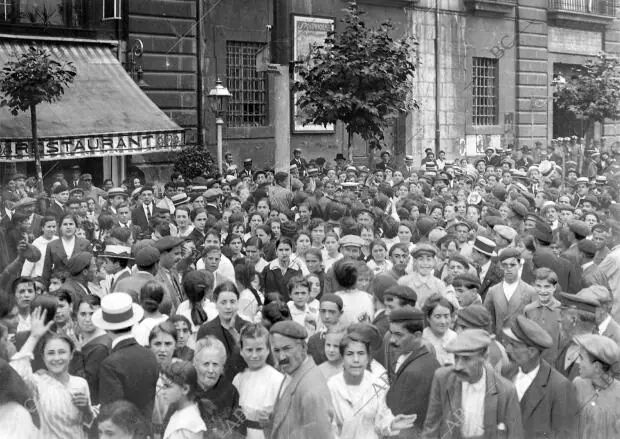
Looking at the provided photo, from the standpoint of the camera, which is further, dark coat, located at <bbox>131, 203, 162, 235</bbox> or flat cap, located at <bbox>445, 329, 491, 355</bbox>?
dark coat, located at <bbox>131, 203, 162, 235</bbox>

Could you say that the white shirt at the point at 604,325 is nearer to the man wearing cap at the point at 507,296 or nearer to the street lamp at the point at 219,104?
the man wearing cap at the point at 507,296

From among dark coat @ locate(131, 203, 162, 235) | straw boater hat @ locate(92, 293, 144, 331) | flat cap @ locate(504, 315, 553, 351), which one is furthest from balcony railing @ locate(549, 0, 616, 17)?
flat cap @ locate(504, 315, 553, 351)

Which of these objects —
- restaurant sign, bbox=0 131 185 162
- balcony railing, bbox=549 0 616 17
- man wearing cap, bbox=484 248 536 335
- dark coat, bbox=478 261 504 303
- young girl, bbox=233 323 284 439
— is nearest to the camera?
young girl, bbox=233 323 284 439

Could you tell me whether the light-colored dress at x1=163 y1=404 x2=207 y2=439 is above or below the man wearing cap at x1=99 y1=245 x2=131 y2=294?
below

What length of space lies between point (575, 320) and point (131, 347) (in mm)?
3082

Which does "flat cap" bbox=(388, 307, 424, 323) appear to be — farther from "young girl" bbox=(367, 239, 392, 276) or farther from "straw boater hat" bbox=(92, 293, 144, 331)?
"young girl" bbox=(367, 239, 392, 276)

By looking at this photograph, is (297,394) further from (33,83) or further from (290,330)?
(33,83)

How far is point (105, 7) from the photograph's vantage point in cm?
2203

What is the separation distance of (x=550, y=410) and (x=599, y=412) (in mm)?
270

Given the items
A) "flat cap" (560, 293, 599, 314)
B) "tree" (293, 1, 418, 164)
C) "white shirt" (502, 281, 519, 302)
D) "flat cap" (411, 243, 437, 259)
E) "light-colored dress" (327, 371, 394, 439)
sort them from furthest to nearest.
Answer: "tree" (293, 1, 418, 164)
"flat cap" (411, 243, 437, 259)
"white shirt" (502, 281, 519, 302)
"flat cap" (560, 293, 599, 314)
"light-colored dress" (327, 371, 394, 439)

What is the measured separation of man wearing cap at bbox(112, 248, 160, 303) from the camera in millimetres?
9227

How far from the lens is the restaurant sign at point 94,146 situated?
19375 mm

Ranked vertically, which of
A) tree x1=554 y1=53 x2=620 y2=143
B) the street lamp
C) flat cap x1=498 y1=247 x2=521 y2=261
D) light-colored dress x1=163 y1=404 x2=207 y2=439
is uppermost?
tree x1=554 y1=53 x2=620 y2=143

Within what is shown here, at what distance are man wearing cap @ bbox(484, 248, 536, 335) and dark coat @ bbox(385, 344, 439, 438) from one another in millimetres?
2536
